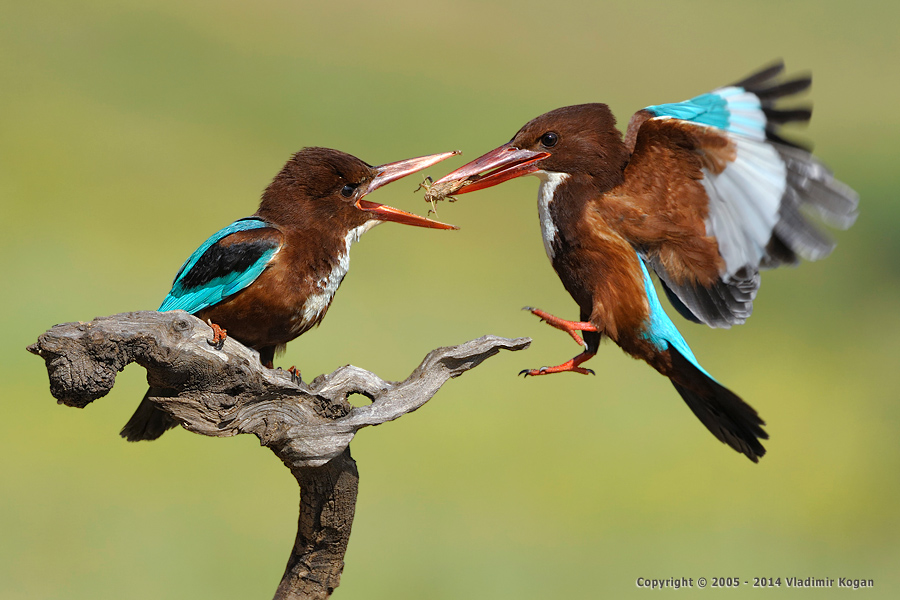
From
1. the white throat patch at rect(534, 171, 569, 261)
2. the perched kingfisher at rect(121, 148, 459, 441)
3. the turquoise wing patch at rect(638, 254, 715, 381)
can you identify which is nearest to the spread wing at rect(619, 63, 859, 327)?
the turquoise wing patch at rect(638, 254, 715, 381)

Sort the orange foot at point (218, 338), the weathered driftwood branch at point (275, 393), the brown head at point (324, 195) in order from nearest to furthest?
the weathered driftwood branch at point (275, 393), the orange foot at point (218, 338), the brown head at point (324, 195)

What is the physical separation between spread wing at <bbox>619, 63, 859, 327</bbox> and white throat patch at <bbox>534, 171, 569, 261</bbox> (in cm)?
25

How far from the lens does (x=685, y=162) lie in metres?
2.90

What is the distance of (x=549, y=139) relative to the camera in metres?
2.96

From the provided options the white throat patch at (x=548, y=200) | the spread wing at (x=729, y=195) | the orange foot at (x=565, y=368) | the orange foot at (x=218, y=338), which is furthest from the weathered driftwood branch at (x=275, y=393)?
the spread wing at (x=729, y=195)

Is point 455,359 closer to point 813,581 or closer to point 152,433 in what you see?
point 152,433

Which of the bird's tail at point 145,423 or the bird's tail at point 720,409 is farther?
the bird's tail at point 145,423

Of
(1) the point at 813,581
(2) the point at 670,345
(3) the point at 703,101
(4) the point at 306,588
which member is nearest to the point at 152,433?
(4) the point at 306,588

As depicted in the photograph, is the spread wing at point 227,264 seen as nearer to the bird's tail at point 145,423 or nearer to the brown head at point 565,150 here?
the bird's tail at point 145,423

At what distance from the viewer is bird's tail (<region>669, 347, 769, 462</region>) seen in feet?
9.41

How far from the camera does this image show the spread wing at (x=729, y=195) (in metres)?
2.86

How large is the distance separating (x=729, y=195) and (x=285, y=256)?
1.53 m

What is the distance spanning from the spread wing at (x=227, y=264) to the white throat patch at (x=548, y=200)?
0.93 m

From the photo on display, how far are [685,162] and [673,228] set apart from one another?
23 cm
